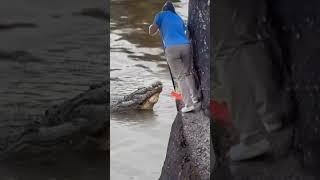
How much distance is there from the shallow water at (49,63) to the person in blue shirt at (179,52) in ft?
6.01

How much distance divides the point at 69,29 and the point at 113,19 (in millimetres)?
8100

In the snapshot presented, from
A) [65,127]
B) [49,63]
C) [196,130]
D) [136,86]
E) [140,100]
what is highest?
[49,63]

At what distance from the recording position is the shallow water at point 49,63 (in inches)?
39.3

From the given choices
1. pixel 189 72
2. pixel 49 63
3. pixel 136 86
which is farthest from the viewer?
pixel 136 86

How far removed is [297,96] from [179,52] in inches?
76.5

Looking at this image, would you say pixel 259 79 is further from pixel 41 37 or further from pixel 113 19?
pixel 113 19

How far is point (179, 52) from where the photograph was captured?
300 cm

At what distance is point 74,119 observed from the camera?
111cm

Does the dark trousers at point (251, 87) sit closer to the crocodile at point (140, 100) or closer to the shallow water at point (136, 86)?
the shallow water at point (136, 86)

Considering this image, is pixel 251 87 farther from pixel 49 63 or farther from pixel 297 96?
pixel 49 63

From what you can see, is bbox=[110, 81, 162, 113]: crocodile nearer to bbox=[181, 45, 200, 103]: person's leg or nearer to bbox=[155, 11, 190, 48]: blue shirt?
bbox=[155, 11, 190, 48]: blue shirt

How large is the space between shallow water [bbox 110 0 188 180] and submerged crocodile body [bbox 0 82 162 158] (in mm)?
2792

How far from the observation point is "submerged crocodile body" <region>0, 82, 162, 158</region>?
1045 mm

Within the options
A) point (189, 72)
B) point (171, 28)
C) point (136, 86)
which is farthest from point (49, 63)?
point (136, 86)
